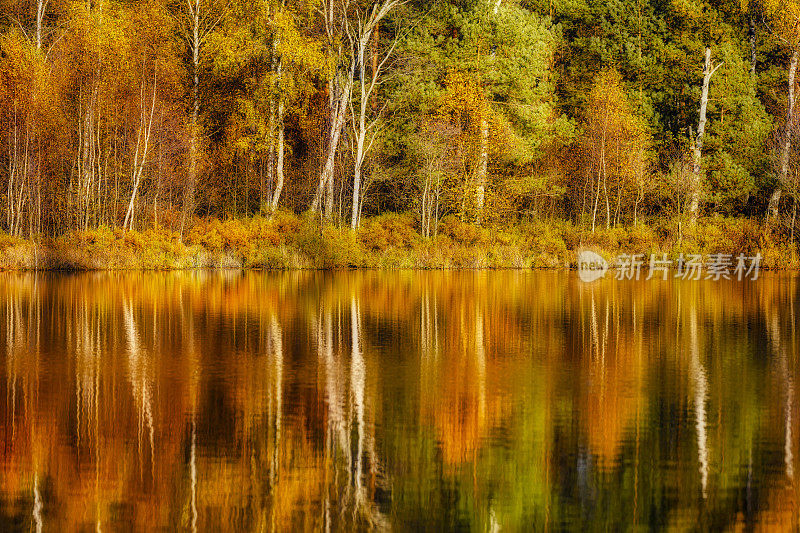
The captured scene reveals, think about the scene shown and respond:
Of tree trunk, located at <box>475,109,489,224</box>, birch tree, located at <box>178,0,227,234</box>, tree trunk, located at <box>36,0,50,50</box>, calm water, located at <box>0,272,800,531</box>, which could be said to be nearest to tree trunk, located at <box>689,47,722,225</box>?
tree trunk, located at <box>475,109,489,224</box>

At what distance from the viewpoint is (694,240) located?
51094mm

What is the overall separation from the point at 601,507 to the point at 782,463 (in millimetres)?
2520

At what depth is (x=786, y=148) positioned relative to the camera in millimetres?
51562

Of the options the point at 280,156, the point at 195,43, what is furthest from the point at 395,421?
the point at 195,43

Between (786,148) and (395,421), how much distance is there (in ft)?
146

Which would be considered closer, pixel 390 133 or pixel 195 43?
pixel 195 43

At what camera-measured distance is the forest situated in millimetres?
45881

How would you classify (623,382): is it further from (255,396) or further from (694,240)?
(694,240)

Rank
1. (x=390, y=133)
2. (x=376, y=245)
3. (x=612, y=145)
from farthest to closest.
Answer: (x=612, y=145) → (x=390, y=133) → (x=376, y=245)

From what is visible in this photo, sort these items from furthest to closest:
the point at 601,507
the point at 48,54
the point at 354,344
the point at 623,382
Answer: the point at 48,54 → the point at 354,344 → the point at 623,382 → the point at 601,507

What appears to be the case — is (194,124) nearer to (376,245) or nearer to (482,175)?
(376,245)

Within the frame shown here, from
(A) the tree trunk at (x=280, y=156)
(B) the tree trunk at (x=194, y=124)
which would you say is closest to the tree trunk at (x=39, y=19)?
(B) the tree trunk at (x=194, y=124)

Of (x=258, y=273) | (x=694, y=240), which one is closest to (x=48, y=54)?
(x=258, y=273)

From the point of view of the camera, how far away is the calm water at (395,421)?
872 centimetres
